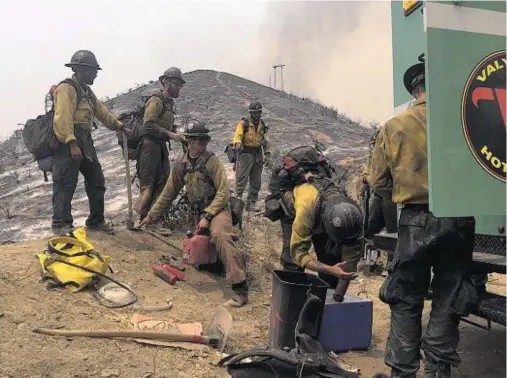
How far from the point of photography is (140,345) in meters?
3.84

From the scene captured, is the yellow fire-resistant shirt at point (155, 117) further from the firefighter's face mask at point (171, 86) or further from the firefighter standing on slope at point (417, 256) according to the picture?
the firefighter standing on slope at point (417, 256)

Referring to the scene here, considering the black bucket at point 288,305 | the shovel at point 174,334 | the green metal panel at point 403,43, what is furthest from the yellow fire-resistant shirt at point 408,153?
the shovel at point 174,334

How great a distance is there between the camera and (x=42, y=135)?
582 cm

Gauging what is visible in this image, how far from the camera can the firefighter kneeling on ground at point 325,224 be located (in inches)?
135

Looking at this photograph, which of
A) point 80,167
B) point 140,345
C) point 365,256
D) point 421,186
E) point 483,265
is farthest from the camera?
point 365,256

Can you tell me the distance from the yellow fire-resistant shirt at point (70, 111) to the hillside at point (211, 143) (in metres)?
2.92

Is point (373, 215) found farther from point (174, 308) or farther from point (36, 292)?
point (36, 292)

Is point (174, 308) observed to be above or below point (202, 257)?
below

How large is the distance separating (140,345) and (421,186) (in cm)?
231

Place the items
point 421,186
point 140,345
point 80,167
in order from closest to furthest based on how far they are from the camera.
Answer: point 421,186
point 140,345
point 80,167

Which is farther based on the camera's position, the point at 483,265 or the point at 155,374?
the point at 155,374

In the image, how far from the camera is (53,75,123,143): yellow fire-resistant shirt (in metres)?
5.70

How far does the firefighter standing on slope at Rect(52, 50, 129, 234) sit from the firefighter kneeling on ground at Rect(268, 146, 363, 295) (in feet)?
9.72

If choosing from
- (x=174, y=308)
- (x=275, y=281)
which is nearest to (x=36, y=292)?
(x=174, y=308)
